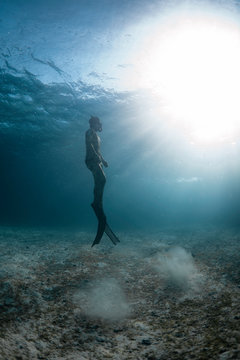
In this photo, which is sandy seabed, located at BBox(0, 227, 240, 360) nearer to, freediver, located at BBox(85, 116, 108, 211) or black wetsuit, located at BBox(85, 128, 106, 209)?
freediver, located at BBox(85, 116, 108, 211)

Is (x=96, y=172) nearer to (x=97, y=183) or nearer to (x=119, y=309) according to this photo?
(x=97, y=183)

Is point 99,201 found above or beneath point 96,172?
beneath

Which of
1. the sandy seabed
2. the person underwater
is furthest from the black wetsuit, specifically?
the sandy seabed

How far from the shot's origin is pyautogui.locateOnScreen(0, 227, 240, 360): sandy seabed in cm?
334

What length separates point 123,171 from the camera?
A: 4809 cm

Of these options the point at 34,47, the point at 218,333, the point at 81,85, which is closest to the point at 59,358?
the point at 218,333

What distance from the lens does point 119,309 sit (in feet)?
16.3

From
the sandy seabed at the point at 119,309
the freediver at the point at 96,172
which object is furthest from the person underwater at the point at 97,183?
the sandy seabed at the point at 119,309

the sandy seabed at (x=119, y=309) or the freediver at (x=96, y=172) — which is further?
the freediver at (x=96, y=172)

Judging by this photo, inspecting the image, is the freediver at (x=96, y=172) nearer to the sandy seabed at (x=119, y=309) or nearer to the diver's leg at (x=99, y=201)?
the diver's leg at (x=99, y=201)

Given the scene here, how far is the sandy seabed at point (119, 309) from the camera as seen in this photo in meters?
3.34

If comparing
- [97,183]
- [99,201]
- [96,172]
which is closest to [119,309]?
[99,201]

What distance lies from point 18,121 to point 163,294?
23.6 meters

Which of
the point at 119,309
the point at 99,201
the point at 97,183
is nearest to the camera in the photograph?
the point at 119,309
